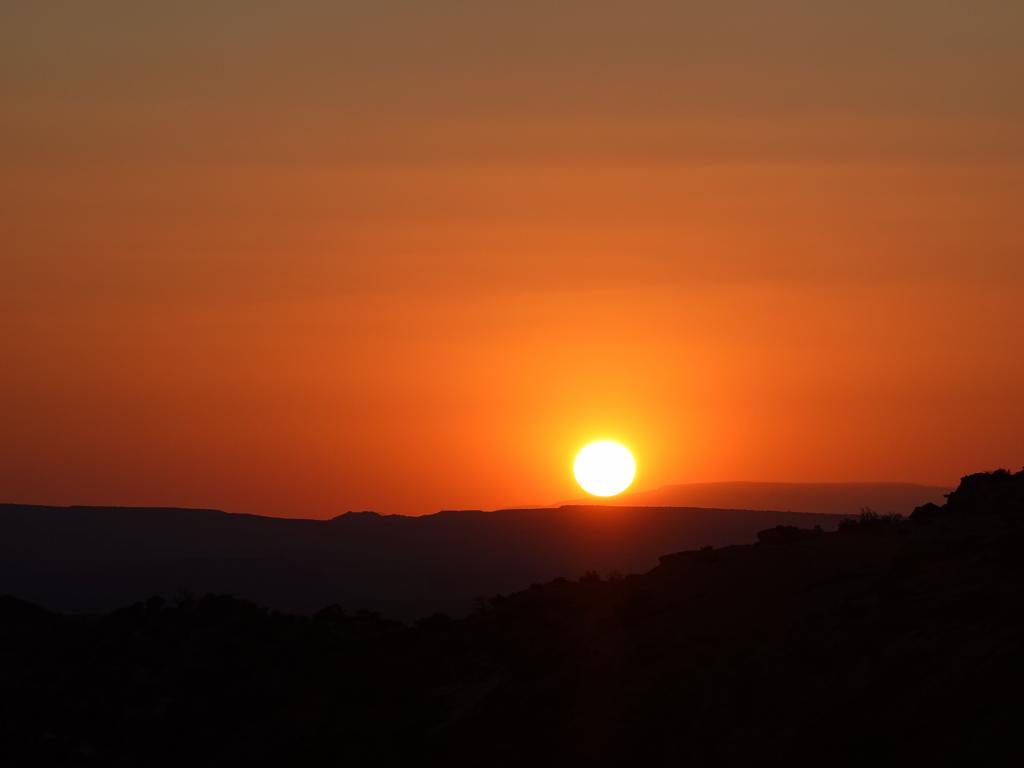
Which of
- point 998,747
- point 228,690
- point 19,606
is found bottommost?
point 998,747

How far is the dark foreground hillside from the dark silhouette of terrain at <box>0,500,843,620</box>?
4066 cm

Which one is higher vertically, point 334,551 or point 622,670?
point 334,551

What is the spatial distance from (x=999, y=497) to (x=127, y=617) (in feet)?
58.5

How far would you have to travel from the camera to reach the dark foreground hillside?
19812mm

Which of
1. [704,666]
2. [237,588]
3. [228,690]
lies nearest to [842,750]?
[704,666]

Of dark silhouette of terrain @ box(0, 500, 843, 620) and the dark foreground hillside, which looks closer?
the dark foreground hillside

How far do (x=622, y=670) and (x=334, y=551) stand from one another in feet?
265

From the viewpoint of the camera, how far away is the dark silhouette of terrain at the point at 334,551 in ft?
286

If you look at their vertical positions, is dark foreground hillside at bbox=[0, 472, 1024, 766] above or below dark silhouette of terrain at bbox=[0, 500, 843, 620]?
below

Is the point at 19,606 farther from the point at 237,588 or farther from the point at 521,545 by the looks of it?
the point at 521,545

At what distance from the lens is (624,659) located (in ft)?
81.1

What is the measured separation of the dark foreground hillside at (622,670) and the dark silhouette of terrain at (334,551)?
133 feet

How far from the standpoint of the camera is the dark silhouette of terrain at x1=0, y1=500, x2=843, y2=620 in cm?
8719

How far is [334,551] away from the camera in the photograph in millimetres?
103938
